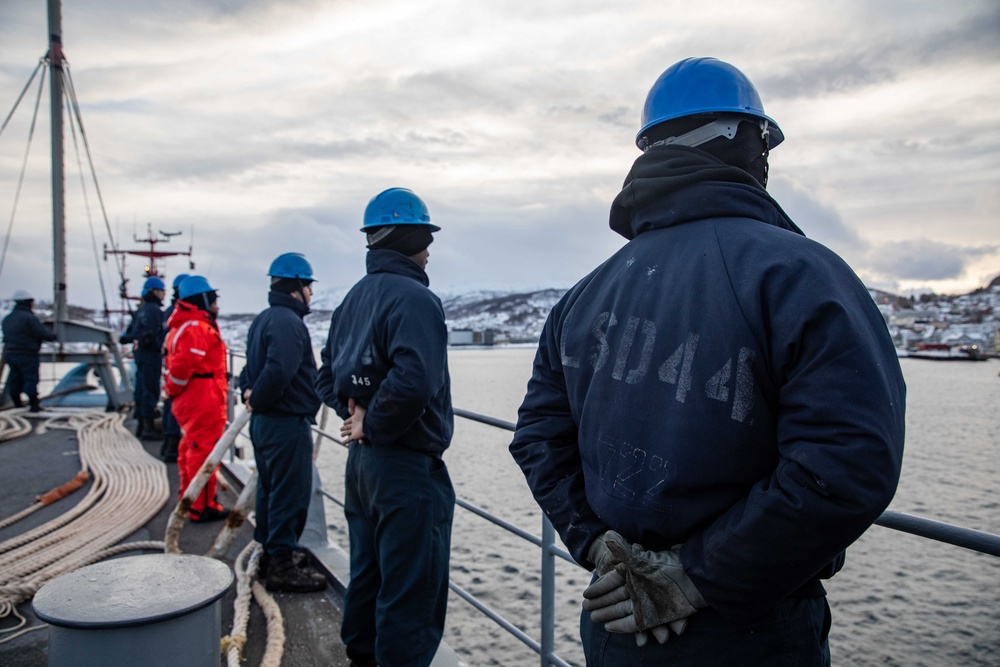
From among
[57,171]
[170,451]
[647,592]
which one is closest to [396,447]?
[647,592]

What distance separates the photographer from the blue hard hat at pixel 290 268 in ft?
13.1

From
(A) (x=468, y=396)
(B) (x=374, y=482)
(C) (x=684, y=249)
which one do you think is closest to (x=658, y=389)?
(C) (x=684, y=249)

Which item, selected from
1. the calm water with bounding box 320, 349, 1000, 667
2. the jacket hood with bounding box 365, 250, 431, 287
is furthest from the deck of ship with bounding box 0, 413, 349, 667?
the calm water with bounding box 320, 349, 1000, 667

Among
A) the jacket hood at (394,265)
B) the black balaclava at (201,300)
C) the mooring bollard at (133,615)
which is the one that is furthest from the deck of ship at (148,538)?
the jacket hood at (394,265)

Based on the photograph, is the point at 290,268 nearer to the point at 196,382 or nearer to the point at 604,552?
the point at 196,382

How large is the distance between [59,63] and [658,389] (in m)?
12.2

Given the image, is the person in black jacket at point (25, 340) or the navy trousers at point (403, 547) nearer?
the navy trousers at point (403, 547)

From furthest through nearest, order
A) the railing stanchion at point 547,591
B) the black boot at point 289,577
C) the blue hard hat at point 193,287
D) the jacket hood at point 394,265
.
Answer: the blue hard hat at point 193,287 → the black boot at point 289,577 → the jacket hood at point 394,265 → the railing stanchion at point 547,591

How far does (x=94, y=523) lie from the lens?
15.1 feet

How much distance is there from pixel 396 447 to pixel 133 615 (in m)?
1.03

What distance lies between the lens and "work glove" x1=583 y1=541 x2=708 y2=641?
3.69ft

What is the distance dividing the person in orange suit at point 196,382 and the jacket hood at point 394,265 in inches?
98.5

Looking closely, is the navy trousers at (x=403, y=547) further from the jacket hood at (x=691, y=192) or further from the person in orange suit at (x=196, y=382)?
the person in orange suit at (x=196, y=382)

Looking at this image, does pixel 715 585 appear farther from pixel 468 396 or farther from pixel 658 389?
pixel 468 396
